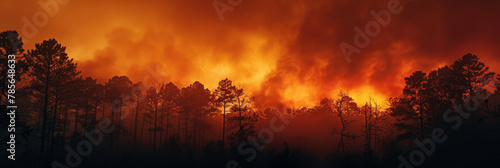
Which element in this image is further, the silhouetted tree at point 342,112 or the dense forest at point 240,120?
the silhouetted tree at point 342,112

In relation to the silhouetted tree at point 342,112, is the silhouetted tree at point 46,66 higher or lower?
higher

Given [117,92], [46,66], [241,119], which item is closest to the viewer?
[46,66]

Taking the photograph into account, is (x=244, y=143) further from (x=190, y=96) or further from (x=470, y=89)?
(x=470, y=89)

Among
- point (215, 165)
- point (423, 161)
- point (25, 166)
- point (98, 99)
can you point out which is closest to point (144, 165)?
point (215, 165)

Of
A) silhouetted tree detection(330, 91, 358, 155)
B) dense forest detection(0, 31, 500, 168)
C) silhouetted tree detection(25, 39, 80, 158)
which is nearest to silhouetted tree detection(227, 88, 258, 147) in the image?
dense forest detection(0, 31, 500, 168)

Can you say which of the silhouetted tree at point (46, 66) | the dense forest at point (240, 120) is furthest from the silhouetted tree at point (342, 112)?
the silhouetted tree at point (46, 66)

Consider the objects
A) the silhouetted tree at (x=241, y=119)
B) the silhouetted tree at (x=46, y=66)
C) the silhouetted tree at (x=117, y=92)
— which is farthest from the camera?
the silhouetted tree at (x=117, y=92)

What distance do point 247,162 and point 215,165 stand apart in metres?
4.53

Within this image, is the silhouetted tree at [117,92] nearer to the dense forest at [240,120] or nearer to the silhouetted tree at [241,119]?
the dense forest at [240,120]

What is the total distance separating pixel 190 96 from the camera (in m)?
50.9

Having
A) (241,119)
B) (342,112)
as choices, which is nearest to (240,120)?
(241,119)

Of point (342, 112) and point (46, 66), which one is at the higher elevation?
point (46, 66)

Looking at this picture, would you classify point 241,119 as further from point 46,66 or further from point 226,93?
point 46,66

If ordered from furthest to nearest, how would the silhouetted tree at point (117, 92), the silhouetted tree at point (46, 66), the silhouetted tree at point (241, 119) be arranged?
the silhouetted tree at point (117, 92), the silhouetted tree at point (241, 119), the silhouetted tree at point (46, 66)
